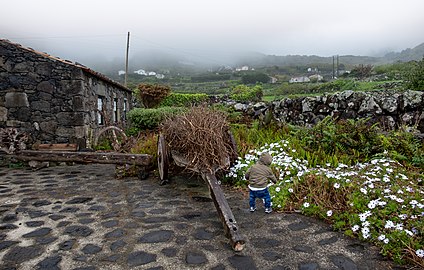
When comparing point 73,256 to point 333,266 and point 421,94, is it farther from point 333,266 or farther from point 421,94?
point 421,94

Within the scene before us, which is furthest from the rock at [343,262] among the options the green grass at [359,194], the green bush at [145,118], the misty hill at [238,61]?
the misty hill at [238,61]

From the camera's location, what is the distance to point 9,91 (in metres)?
7.64

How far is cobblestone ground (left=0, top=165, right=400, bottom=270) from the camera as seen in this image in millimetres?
2568

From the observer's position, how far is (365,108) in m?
6.52

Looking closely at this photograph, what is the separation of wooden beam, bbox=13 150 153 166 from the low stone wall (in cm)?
408

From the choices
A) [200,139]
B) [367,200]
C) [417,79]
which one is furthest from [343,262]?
[417,79]

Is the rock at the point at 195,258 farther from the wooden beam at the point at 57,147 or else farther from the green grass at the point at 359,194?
the wooden beam at the point at 57,147

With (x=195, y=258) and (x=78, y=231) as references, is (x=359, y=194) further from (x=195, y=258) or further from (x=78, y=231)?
(x=78, y=231)

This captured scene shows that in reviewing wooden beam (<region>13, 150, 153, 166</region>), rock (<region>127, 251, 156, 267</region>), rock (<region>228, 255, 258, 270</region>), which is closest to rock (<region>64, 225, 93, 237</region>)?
rock (<region>127, 251, 156, 267</region>)

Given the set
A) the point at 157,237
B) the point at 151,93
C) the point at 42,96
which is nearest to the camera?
the point at 157,237

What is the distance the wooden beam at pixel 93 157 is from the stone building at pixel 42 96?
161cm

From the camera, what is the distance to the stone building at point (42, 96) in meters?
7.56

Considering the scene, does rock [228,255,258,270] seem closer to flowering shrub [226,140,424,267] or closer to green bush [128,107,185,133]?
flowering shrub [226,140,424,267]

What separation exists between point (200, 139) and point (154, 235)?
1659 millimetres
